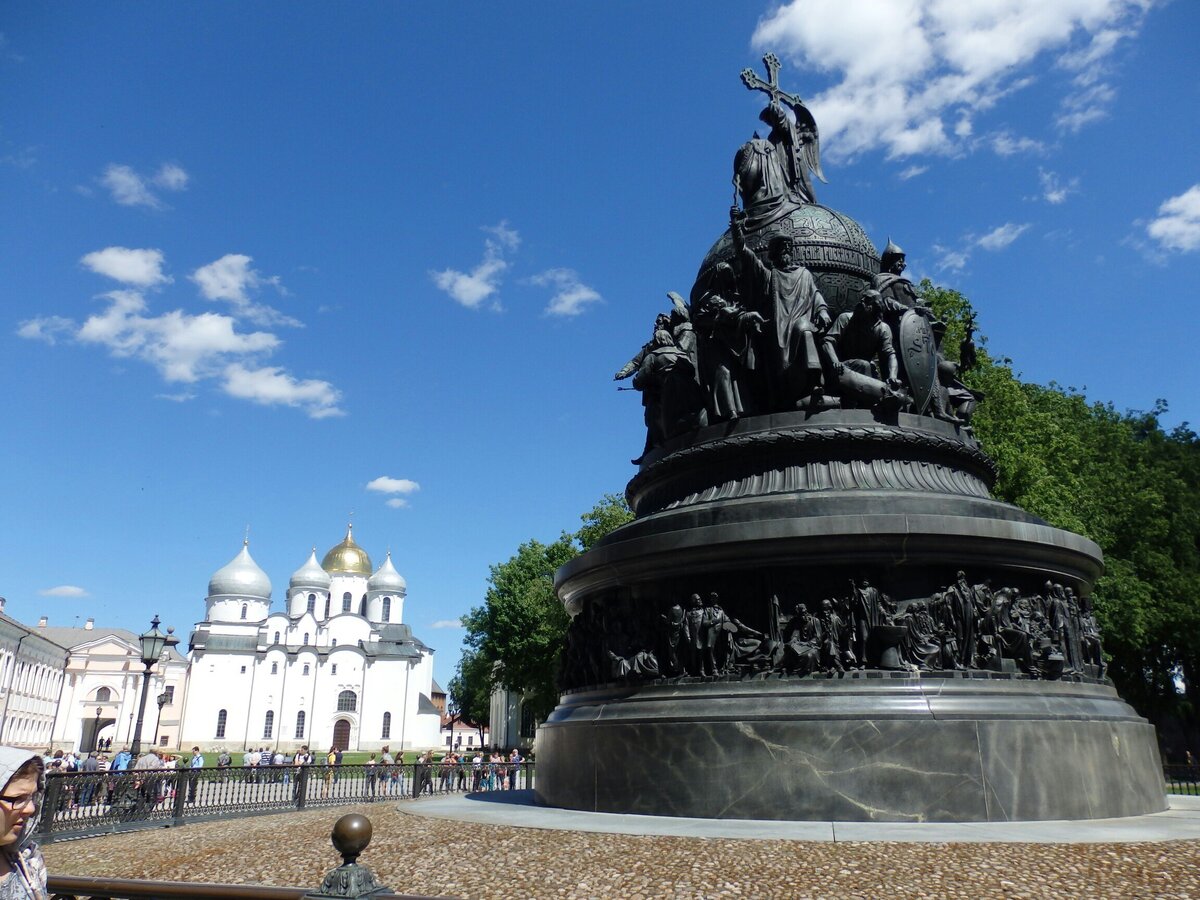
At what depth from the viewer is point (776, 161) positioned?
17125 mm

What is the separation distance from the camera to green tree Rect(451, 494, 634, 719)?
43.1 meters

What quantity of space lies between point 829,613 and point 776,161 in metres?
10.0

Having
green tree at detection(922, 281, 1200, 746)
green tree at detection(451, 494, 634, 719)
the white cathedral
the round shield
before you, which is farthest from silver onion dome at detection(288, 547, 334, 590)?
the round shield

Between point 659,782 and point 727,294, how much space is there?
7.46 m

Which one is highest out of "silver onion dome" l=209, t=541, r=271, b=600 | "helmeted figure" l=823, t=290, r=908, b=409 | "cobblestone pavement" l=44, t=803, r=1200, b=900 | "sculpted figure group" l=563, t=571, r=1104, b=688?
"silver onion dome" l=209, t=541, r=271, b=600

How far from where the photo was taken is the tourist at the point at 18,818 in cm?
330

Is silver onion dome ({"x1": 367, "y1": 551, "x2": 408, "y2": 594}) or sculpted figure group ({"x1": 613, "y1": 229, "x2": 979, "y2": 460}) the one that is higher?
silver onion dome ({"x1": 367, "y1": 551, "x2": 408, "y2": 594})

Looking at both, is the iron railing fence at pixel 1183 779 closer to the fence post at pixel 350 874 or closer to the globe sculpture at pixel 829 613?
the globe sculpture at pixel 829 613

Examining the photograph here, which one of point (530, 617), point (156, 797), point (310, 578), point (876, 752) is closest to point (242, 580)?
point (310, 578)

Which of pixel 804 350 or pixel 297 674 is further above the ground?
pixel 297 674

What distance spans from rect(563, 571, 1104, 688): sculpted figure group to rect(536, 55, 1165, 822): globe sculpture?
26 mm

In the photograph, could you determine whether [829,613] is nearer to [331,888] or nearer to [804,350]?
[804,350]

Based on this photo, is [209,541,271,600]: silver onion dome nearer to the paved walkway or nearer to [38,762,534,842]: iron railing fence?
[38,762,534,842]: iron railing fence

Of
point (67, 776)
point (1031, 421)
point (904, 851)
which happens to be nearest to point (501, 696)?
point (1031, 421)
